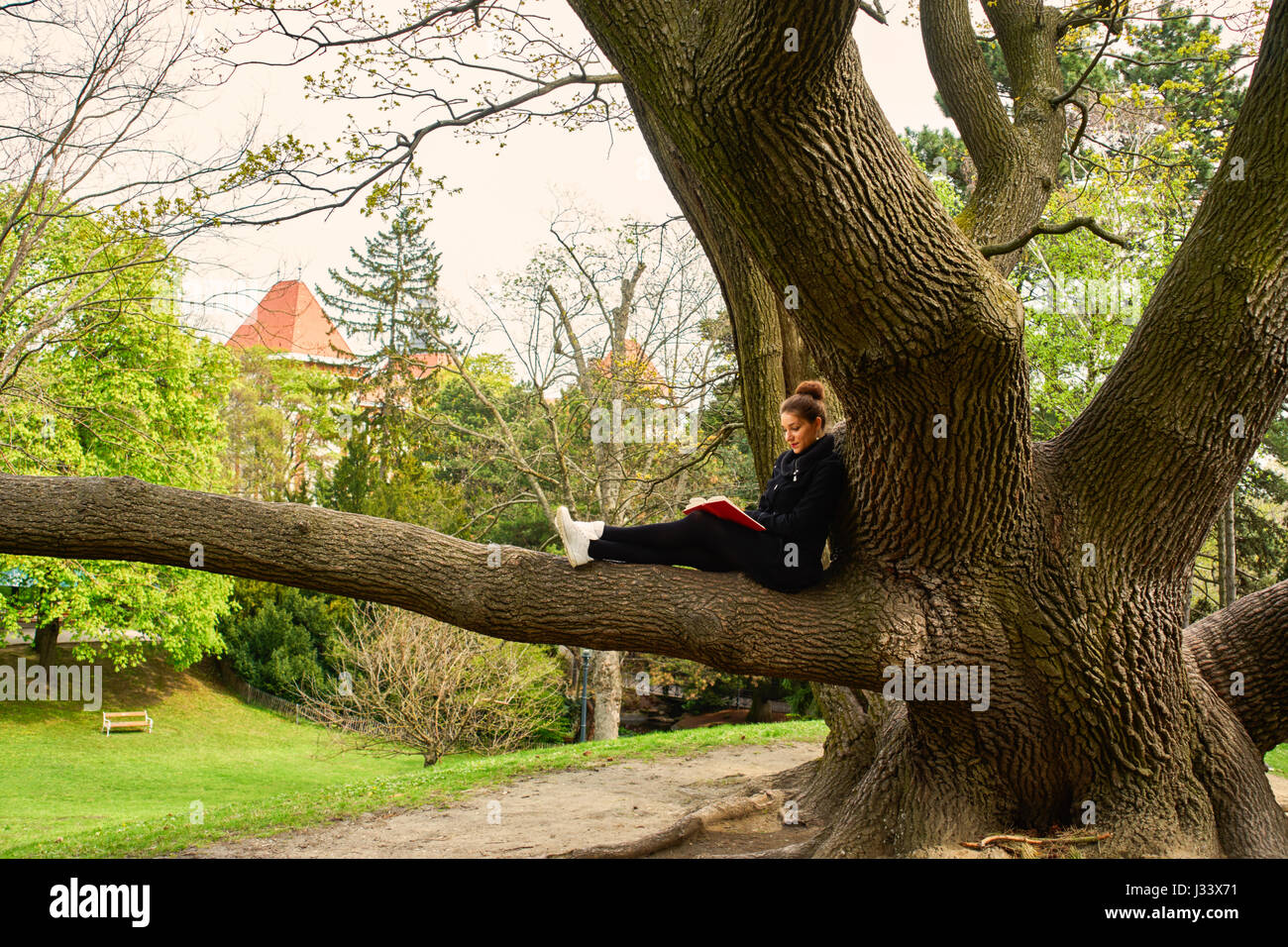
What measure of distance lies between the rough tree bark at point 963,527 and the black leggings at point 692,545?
0.11 m

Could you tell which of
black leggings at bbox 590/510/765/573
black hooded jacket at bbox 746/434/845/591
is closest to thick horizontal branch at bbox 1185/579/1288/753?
black hooded jacket at bbox 746/434/845/591

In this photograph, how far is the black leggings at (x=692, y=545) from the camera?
4.69 metres

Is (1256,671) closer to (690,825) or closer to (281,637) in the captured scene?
(690,825)

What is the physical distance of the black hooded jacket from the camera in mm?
4613

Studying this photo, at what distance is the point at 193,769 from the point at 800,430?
19.7 meters

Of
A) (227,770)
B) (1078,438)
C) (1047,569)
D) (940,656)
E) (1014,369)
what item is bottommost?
(227,770)

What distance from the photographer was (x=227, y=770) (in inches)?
783

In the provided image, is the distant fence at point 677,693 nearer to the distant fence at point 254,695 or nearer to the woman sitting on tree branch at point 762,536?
the distant fence at point 254,695

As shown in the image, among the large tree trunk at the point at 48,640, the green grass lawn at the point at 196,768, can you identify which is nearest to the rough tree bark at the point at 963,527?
the green grass lawn at the point at 196,768

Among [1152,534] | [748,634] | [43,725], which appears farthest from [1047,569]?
[43,725]

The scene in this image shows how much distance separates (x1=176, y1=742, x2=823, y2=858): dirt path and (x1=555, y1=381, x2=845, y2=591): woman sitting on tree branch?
320cm
